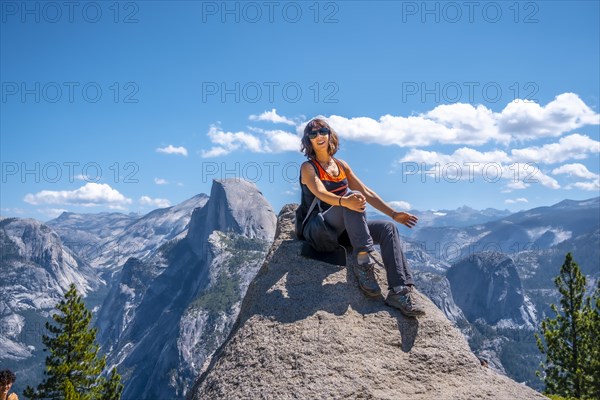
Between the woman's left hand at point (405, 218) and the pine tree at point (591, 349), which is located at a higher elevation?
the woman's left hand at point (405, 218)

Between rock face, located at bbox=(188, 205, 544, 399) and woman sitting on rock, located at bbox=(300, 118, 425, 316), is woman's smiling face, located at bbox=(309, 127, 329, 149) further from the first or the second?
rock face, located at bbox=(188, 205, 544, 399)

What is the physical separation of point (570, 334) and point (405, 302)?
26.6 metres

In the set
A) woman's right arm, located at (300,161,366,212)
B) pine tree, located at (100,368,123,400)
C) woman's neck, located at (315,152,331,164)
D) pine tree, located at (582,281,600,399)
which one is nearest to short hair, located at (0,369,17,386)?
woman's right arm, located at (300,161,366,212)

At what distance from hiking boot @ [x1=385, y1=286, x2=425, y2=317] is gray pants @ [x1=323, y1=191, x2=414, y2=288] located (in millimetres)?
122

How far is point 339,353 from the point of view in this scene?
21.2 ft

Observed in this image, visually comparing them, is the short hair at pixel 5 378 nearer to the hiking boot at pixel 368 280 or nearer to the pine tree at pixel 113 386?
the hiking boot at pixel 368 280

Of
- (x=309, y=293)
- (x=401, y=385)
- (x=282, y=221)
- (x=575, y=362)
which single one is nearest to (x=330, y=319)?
(x=309, y=293)

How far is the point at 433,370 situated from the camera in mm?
6570

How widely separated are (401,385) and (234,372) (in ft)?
7.18

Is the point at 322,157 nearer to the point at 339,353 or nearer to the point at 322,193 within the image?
the point at 322,193

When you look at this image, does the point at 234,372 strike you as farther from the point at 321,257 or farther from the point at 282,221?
the point at 282,221

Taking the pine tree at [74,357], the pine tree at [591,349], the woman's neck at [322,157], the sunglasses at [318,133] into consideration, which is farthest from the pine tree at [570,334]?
the pine tree at [74,357]

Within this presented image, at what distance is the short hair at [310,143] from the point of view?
7988 millimetres

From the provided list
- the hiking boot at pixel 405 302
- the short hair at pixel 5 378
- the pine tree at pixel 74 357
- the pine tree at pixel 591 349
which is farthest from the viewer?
the pine tree at pixel 74 357
